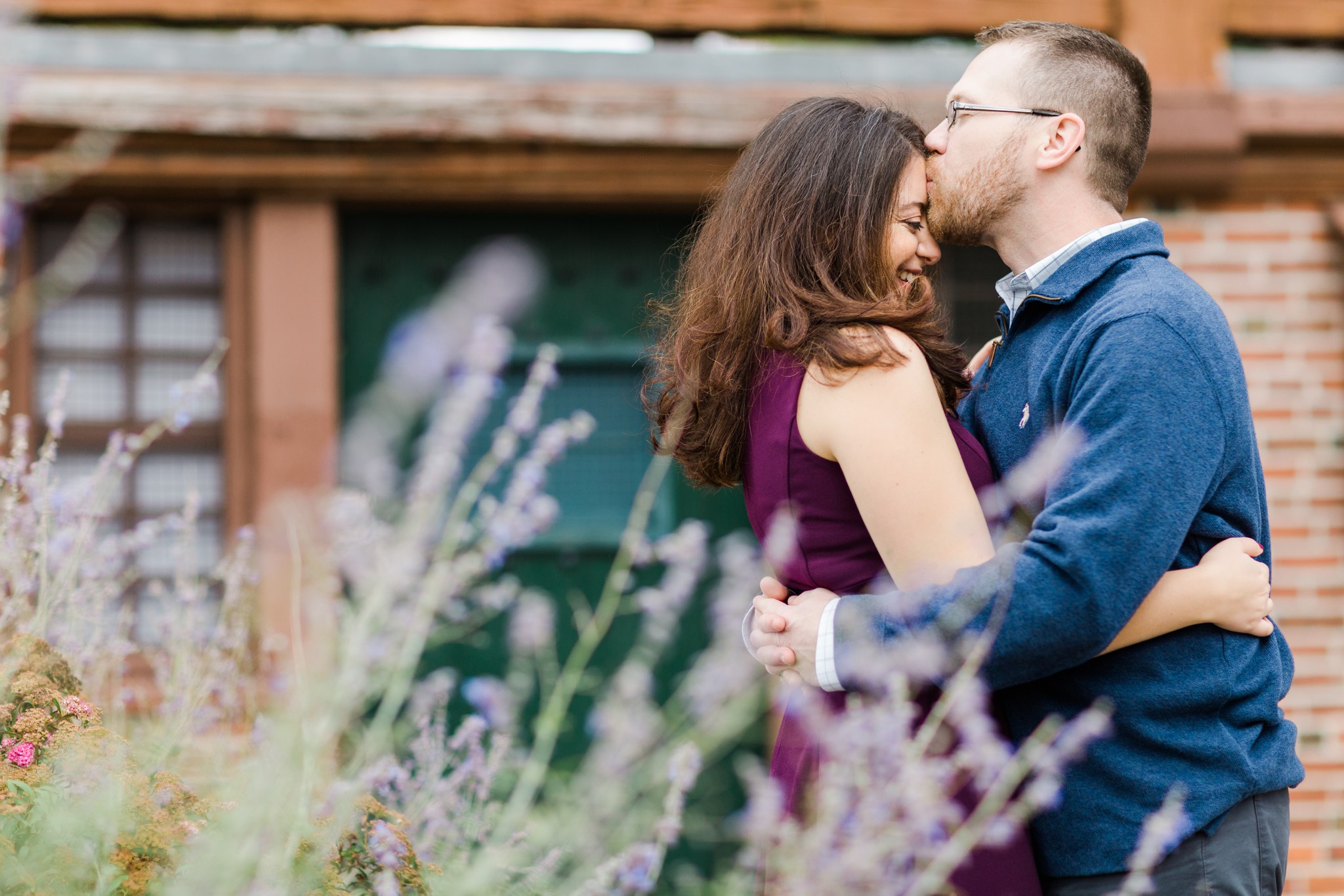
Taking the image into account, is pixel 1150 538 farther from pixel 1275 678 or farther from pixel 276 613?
pixel 276 613

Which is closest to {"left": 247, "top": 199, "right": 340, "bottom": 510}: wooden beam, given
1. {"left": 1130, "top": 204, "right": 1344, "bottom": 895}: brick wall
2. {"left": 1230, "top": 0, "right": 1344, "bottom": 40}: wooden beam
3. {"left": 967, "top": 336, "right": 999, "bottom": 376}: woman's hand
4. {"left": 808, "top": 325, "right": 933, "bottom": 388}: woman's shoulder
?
{"left": 967, "top": 336, "right": 999, "bottom": 376}: woman's hand

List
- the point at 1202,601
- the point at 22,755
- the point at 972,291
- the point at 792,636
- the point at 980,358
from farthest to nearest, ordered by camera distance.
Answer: the point at 972,291 < the point at 980,358 < the point at 792,636 < the point at 1202,601 < the point at 22,755

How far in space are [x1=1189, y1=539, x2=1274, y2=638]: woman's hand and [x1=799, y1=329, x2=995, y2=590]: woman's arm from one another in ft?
1.02

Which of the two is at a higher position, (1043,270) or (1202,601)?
(1043,270)

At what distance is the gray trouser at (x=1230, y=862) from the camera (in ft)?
5.70

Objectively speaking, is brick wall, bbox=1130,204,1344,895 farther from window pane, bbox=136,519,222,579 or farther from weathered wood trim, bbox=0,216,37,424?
weathered wood trim, bbox=0,216,37,424

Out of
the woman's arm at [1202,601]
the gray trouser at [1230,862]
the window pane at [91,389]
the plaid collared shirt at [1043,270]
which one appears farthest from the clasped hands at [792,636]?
the window pane at [91,389]

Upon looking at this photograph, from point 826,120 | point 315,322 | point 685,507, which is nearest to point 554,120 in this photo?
point 315,322

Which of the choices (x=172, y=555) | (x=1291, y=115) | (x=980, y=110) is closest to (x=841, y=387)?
(x=980, y=110)

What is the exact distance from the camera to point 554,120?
4.11m

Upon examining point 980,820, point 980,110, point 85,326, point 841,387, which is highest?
point 980,110

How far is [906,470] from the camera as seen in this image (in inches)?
68.3

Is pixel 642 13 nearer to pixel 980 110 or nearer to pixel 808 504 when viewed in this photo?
pixel 980 110

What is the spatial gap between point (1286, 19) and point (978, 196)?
3193 mm
